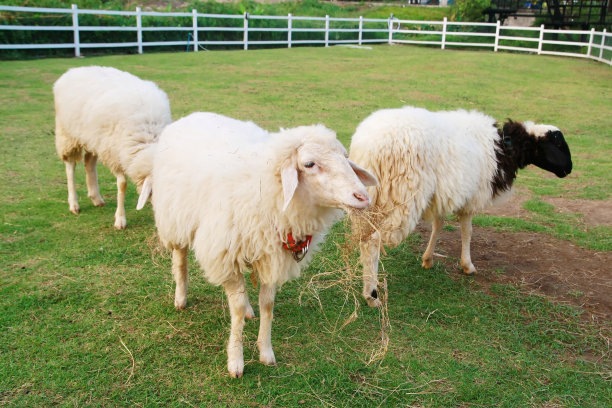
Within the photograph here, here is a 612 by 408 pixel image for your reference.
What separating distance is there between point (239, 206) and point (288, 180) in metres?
0.42

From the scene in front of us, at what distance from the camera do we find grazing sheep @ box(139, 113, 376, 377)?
2945 millimetres

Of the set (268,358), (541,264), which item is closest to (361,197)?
(268,358)

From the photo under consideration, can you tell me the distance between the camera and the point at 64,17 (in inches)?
696

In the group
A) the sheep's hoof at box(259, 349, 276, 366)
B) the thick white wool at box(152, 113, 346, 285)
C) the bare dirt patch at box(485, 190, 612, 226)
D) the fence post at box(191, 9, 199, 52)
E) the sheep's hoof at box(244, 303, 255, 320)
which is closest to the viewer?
the thick white wool at box(152, 113, 346, 285)

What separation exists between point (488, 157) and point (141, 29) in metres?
17.0

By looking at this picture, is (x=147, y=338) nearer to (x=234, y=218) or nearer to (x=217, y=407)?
(x=217, y=407)

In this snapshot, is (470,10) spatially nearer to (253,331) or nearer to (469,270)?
(469,270)

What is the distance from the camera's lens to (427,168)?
4363 millimetres

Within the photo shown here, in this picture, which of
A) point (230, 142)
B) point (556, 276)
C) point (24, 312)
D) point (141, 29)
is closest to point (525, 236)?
point (556, 276)

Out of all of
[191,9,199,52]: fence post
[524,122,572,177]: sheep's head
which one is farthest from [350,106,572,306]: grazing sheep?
[191,9,199,52]: fence post

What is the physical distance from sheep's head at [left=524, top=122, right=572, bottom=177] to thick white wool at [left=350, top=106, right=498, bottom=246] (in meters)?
0.82

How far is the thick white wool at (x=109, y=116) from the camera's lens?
505 cm

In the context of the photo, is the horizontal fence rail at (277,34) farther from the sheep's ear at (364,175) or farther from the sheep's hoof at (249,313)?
the sheep's ear at (364,175)

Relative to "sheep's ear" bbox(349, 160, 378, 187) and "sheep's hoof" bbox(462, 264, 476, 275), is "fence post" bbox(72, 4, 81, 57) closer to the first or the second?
"sheep's hoof" bbox(462, 264, 476, 275)
